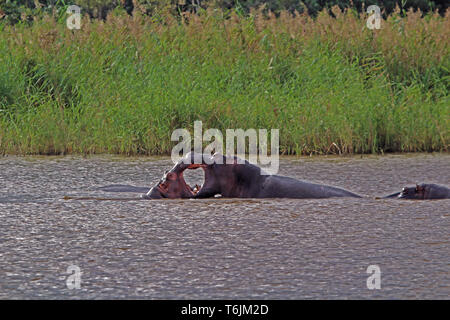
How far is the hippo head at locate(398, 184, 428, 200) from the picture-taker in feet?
15.3

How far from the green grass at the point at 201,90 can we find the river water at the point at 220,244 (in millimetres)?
1481

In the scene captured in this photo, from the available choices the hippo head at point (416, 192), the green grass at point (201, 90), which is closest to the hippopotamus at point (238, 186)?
the hippo head at point (416, 192)

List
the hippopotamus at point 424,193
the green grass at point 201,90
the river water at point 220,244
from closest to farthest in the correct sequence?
the river water at point 220,244, the hippopotamus at point 424,193, the green grass at point 201,90

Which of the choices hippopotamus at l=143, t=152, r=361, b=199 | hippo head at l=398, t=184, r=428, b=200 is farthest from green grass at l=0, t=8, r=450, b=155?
hippo head at l=398, t=184, r=428, b=200

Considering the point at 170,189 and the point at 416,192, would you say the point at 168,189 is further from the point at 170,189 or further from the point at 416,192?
the point at 416,192

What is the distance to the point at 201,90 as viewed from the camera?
783 centimetres

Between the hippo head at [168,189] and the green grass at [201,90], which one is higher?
the green grass at [201,90]

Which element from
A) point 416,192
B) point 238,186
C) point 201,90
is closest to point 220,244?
point 238,186

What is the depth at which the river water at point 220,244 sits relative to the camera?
113 inches

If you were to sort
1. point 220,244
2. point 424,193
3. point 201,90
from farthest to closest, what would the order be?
point 201,90, point 424,193, point 220,244

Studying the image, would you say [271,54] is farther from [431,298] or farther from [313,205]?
[431,298]

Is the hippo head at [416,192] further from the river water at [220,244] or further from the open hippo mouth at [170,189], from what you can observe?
the open hippo mouth at [170,189]

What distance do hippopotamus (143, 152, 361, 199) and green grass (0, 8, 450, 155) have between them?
2038 millimetres

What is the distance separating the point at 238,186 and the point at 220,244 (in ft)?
3.85
